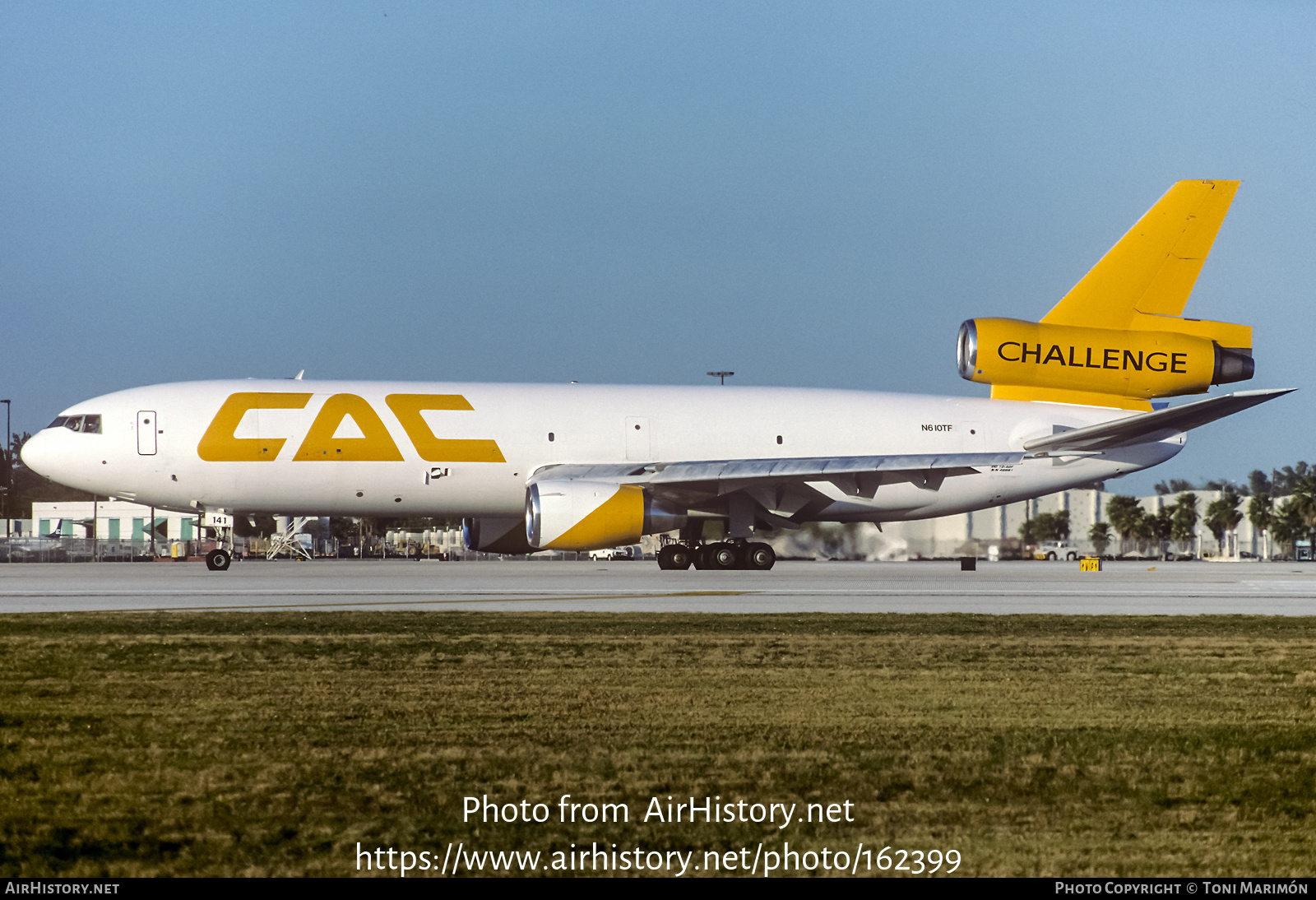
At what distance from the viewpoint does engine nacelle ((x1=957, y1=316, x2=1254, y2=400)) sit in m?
31.2

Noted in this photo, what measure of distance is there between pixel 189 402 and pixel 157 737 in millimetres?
23131

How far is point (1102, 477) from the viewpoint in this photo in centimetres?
3344

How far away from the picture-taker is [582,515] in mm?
27734

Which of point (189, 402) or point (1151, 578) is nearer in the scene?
point (189, 402)

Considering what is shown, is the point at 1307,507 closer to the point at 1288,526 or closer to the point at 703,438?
the point at 1288,526

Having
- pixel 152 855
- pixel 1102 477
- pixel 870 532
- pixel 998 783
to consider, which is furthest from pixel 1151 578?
pixel 152 855

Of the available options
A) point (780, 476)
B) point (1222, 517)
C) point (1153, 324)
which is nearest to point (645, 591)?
point (780, 476)

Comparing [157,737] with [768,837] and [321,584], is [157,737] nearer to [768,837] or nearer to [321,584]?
[768,837]

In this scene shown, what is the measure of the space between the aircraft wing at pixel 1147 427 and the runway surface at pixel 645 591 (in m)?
3.23

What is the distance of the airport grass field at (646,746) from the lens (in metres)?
5.91

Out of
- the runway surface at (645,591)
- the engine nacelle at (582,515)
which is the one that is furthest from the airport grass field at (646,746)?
the engine nacelle at (582,515)

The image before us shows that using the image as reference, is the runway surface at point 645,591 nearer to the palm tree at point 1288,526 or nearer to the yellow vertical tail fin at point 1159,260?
the yellow vertical tail fin at point 1159,260

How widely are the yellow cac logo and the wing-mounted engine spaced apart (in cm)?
1314

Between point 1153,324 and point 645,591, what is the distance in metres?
16.2
